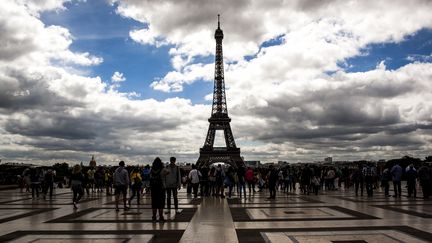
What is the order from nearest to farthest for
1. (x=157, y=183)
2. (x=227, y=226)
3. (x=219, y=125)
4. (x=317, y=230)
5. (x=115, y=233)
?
(x=115, y=233), (x=317, y=230), (x=227, y=226), (x=157, y=183), (x=219, y=125)

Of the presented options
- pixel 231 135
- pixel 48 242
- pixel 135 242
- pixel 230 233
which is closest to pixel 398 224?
pixel 230 233

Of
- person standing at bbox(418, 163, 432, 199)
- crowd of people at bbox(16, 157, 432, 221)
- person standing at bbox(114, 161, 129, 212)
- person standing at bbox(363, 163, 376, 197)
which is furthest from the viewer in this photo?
person standing at bbox(363, 163, 376, 197)

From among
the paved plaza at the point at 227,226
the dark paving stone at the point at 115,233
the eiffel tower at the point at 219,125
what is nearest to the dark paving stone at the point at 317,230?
the paved plaza at the point at 227,226

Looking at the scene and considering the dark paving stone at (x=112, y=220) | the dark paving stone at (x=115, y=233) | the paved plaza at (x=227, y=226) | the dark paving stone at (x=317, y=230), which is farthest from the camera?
the dark paving stone at (x=112, y=220)

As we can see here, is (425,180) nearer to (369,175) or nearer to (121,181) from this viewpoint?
(369,175)

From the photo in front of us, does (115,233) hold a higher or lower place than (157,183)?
lower

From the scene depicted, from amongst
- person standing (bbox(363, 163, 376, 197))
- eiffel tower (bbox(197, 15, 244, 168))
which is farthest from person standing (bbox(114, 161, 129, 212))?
eiffel tower (bbox(197, 15, 244, 168))

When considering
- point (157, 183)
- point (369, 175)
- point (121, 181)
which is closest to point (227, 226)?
point (157, 183)

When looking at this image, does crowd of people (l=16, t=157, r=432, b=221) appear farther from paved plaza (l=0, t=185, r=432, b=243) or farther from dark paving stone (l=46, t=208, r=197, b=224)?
paved plaza (l=0, t=185, r=432, b=243)

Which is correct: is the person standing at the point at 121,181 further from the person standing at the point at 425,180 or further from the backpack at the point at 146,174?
the person standing at the point at 425,180

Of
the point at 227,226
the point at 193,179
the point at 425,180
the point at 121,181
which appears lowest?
the point at 227,226

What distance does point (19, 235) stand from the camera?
10516 mm

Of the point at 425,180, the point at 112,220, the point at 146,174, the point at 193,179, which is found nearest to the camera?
the point at 112,220

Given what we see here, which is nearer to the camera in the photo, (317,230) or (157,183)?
(317,230)
